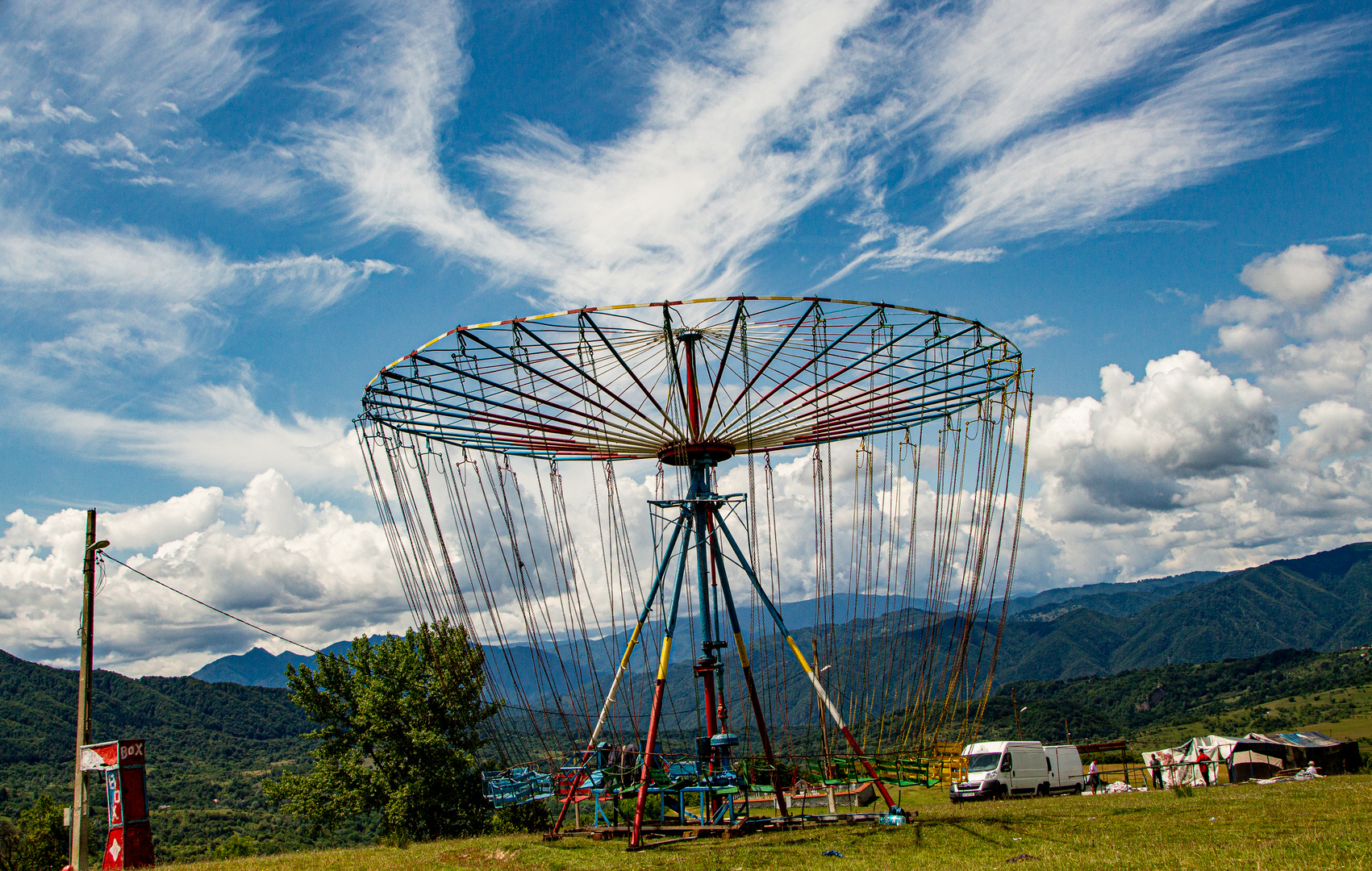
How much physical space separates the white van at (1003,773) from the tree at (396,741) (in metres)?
19.8

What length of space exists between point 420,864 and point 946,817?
532 inches

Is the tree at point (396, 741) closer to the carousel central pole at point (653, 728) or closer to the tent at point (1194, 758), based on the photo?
the carousel central pole at point (653, 728)

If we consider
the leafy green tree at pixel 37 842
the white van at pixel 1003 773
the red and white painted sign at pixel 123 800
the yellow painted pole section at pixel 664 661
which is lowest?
the leafy green tree at pixel 37 842

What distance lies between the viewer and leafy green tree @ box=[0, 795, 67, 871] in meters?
39.9

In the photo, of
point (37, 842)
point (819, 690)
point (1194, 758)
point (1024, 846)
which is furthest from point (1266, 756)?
point (37, 842)

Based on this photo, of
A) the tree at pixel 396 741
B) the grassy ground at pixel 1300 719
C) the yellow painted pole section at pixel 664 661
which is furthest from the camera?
the grassy ground at pixel 1300 719

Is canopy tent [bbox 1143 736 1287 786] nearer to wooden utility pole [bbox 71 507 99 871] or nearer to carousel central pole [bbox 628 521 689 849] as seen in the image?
carousel central pole [bbox 628 521 689 849]

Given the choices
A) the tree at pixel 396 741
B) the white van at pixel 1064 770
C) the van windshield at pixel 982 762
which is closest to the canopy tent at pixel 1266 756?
the white van at pixel 1064 770

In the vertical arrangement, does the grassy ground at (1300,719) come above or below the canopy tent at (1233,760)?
below

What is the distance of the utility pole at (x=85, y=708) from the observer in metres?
18.5

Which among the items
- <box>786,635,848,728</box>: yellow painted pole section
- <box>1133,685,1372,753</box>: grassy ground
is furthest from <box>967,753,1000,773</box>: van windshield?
<box>1133,685,1372,753</box>: grassy ground

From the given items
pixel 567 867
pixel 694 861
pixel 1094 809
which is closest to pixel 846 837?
pixel 694 861

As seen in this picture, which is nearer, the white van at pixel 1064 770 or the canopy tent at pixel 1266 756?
the white van at pixel 1064 770

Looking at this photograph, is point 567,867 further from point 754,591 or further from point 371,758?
point 371,758
